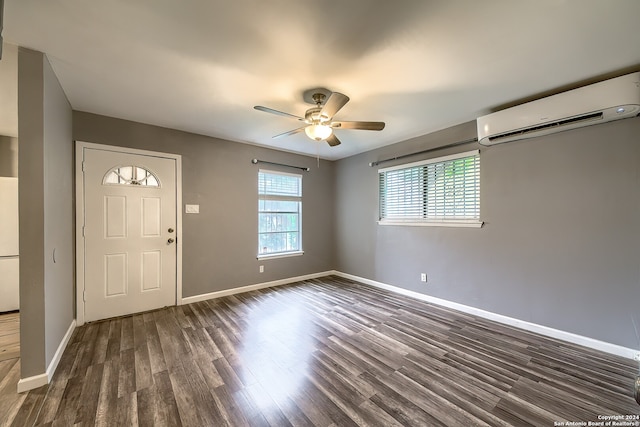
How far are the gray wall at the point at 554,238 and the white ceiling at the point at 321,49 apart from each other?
0.68 meters

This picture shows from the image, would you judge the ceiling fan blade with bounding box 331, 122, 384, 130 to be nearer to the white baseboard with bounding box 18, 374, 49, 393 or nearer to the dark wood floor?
the dark wood floor

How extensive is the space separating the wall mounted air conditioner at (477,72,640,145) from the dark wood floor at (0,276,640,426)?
2201 mm

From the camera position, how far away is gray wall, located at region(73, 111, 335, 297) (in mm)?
3328

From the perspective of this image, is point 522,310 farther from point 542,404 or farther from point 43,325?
point 43,325

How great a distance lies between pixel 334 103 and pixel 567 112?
2222mm

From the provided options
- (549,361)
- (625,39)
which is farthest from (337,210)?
(625,39)

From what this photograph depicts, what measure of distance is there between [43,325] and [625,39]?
15.7 feet

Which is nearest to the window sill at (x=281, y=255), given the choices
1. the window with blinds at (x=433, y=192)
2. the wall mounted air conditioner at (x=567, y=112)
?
the window with blinds at (x=433, y=192)

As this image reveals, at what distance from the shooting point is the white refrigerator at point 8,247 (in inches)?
132

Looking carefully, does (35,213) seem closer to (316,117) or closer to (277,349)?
(277,349)

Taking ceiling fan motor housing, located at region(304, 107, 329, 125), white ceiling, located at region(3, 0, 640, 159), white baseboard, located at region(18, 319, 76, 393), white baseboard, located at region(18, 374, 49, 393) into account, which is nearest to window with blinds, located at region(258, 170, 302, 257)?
white ceiling, located at region(3, 0, 640, 159)

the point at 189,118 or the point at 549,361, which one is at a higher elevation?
the point at 189,118

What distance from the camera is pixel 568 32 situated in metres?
1.72

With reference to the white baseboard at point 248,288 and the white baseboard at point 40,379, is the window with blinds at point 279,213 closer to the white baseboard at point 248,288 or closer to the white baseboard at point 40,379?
the white baseboard at point 248,288
